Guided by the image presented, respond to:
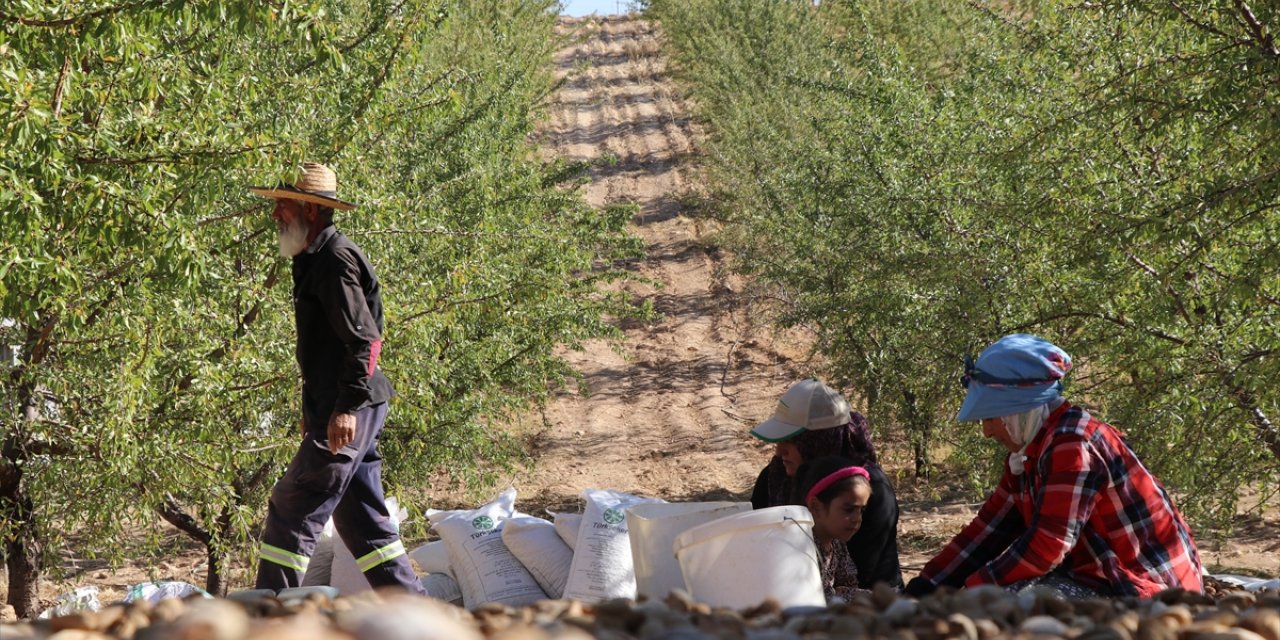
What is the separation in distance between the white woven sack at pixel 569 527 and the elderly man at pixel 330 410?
0.64 m

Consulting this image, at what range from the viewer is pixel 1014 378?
12.7 feet

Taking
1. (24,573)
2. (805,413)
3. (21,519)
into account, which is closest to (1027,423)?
(805,413)

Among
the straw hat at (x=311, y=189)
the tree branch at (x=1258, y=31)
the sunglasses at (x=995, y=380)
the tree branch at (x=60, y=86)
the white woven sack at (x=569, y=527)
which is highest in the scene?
the tree branch at (x=1258, y=31)

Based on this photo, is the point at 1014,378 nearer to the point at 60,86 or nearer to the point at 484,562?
the point at 484,562

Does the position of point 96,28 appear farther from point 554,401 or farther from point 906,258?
point 554,401

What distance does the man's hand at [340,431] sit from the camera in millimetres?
4387

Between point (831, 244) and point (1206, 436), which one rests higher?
point (831, 244)

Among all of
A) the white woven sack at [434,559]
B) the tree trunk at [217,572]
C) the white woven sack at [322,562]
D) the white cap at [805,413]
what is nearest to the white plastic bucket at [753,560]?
the white cap at [805,413]

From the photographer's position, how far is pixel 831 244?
10195 mm

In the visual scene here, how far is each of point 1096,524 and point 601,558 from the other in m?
1.78

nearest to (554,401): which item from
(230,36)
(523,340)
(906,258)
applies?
(523,340)

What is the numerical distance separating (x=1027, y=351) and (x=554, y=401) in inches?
484

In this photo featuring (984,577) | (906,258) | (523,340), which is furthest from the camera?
(523,340)

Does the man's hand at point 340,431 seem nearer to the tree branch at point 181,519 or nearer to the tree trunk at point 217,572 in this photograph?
the tree trunk at point 217,572
